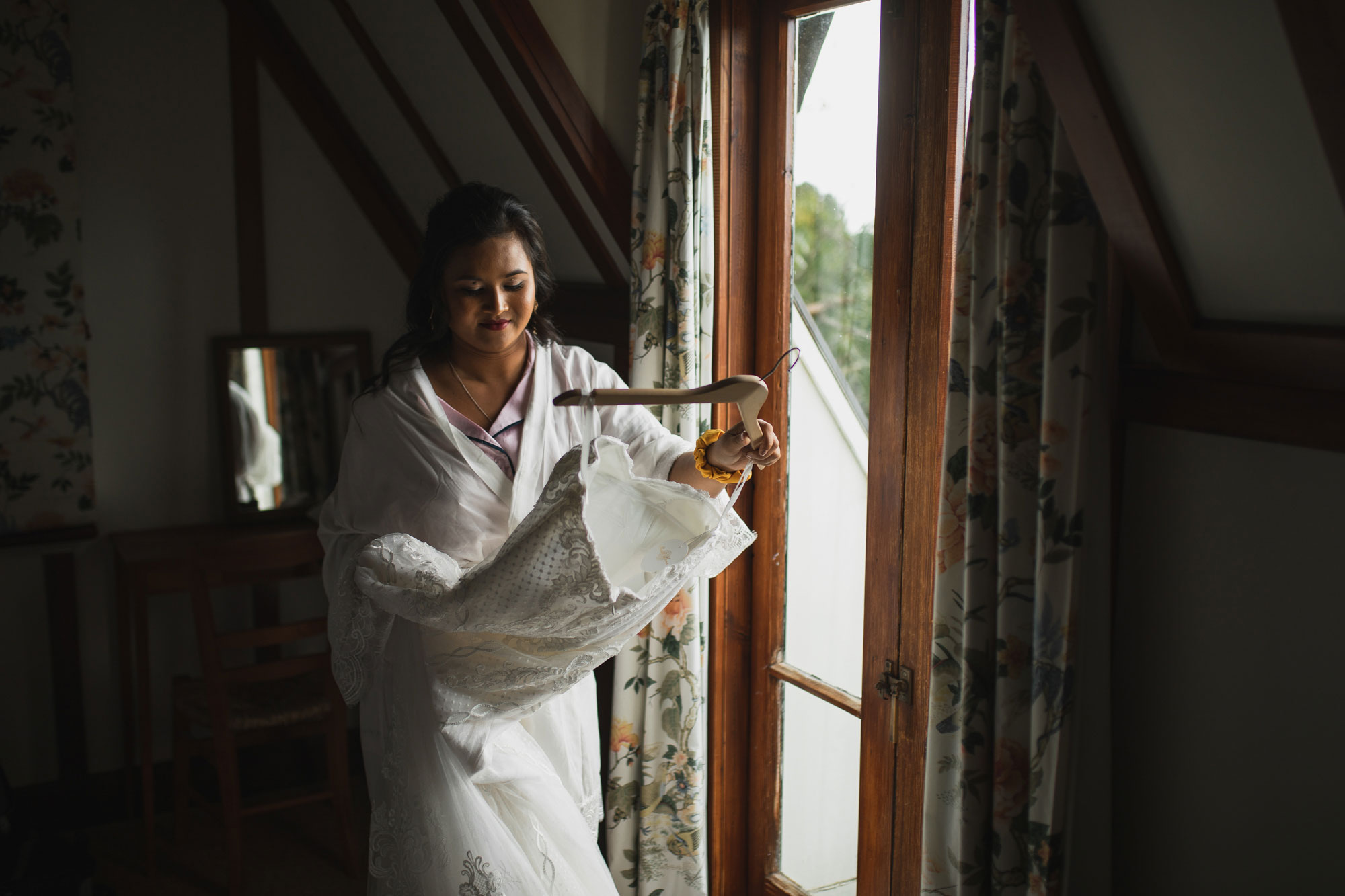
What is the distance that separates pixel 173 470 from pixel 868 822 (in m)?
2.47

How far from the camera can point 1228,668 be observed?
49.8 inches

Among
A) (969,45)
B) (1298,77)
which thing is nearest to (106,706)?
(969,45)

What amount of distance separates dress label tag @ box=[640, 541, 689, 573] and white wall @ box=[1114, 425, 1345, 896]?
2.18 feet

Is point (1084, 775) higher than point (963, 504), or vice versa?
point (963, 504)

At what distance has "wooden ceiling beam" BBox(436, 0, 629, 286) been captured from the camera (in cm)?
228

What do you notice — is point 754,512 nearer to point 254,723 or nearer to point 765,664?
point 765,664

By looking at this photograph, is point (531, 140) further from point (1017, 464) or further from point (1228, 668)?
point (1228, 668)

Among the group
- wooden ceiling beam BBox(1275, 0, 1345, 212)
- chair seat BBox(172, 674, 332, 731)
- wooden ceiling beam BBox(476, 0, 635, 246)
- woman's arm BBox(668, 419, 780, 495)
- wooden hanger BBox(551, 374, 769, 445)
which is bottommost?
chair seat BBox(172, 674, 332, 731)

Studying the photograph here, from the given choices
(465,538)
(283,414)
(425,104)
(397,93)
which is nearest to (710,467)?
(465,538)

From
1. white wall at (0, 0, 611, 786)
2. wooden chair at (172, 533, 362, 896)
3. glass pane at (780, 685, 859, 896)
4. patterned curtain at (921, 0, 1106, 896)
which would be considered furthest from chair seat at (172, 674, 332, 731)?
patterned curtain at (921, 0, 1106, 896)

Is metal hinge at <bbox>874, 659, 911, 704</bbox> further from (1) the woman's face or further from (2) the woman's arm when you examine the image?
(1) the woman's face

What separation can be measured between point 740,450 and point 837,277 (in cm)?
54

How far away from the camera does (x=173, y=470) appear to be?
3309mm

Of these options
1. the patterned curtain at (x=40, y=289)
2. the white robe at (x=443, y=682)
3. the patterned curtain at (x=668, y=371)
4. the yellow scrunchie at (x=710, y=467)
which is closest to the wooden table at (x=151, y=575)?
the patterned curtain at (x=40, y=289)
